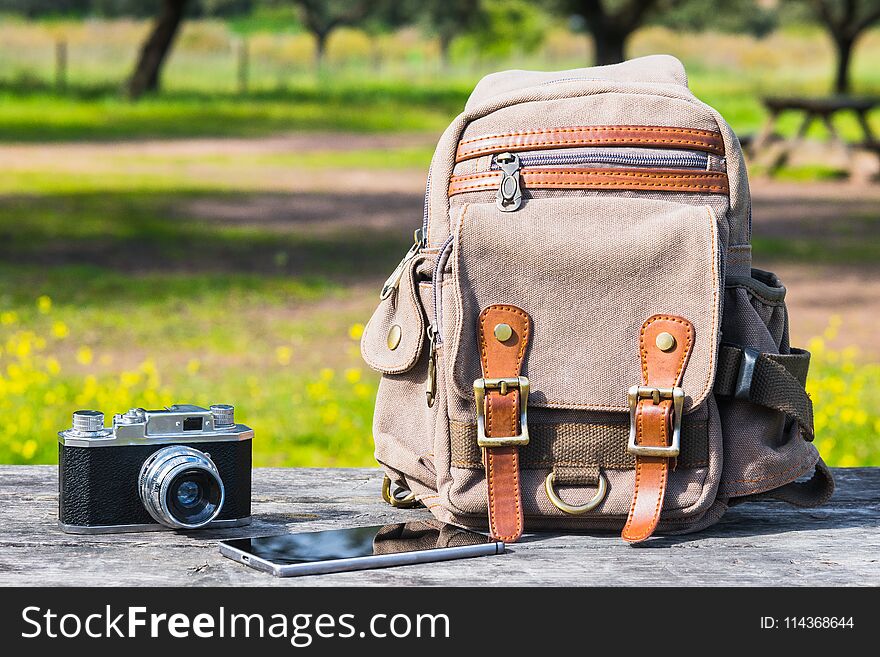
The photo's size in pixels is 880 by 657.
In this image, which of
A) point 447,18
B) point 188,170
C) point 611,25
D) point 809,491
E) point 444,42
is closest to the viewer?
point 809,491

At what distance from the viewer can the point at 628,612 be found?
5.58 ft

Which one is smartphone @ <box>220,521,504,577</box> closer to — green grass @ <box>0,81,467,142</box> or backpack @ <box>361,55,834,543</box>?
backpack @ <box>361,55,834,543</box>

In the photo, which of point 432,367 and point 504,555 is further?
point 432,367

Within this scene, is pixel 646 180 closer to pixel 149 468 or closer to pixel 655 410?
pixel 655 410

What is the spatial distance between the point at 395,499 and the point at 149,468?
50 centimetres

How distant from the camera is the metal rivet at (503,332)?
79.7 inches

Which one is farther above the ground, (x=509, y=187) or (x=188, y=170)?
(x=188, y=170)

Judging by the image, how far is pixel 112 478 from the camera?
80.3 inches

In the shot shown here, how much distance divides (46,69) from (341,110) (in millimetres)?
7388

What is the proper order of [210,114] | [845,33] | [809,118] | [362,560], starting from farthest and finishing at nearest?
1. [845,33]
2. [210,114]
3. [809,118]
4. [362,560]

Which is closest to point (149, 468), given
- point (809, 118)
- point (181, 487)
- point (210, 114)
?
point (181, 487)

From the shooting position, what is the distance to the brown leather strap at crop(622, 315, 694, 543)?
200 cm

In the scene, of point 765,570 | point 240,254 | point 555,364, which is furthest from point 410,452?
point 240,254

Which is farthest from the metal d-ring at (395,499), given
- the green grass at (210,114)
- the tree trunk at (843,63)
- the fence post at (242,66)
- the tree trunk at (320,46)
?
the tree trunk at (320,46)
